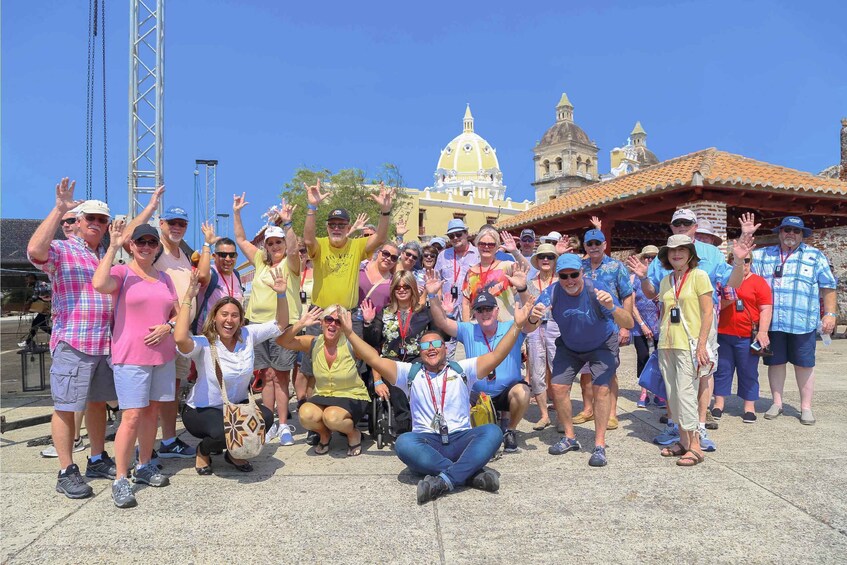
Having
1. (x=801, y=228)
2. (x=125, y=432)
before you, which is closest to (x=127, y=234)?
(x=125, y=432)

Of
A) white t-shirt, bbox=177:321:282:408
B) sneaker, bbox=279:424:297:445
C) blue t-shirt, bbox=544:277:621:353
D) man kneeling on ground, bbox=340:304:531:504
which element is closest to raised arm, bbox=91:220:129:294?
white t-shirt, bbox=177:321:282:408

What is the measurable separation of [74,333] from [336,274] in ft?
6.65

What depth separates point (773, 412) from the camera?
5.57m

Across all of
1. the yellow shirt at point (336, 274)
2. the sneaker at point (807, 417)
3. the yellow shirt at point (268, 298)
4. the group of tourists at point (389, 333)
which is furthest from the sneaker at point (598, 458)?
the yellow shirt at point (268, 298)

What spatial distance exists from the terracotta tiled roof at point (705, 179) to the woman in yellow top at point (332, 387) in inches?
330

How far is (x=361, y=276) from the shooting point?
217 inches

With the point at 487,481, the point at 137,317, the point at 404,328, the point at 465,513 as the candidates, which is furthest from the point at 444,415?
the point at 137,317

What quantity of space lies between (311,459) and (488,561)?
215 centimetres

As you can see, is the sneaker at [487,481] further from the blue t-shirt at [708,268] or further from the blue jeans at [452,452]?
the blue t-shirt at [708,268]

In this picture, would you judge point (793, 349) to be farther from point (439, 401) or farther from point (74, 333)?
point (74, 333)

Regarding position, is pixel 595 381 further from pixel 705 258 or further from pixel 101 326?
pixel 101 326

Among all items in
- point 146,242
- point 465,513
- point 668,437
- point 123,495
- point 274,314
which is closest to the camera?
point 465,513

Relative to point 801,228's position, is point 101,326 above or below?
below

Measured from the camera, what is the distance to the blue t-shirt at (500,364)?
182 inches
